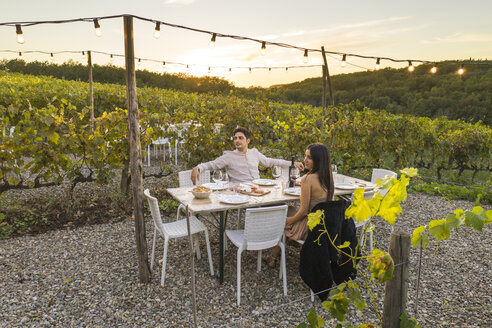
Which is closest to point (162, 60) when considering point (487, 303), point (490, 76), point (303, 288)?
point (303, 288)

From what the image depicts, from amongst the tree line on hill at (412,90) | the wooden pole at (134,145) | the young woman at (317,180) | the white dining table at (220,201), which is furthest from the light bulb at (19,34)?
the tree line on hill at (412,90)

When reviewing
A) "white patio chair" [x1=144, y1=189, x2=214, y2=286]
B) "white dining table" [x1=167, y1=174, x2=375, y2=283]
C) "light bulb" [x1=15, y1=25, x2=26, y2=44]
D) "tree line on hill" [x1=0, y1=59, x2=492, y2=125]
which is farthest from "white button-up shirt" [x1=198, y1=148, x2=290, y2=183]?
"tree line on hill" [x1=0, y1=59, x2=492, y2=125]

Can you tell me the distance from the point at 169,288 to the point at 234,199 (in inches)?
38.2

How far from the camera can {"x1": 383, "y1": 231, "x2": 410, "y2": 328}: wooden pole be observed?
61.5 inches

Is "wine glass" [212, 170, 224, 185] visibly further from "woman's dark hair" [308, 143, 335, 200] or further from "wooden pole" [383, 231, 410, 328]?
"wooden pole" [383, 231, 410, 328]

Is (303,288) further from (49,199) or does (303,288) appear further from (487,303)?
(49,199)

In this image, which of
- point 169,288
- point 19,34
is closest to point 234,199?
point 169,288

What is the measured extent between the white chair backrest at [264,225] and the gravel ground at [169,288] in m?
0.49

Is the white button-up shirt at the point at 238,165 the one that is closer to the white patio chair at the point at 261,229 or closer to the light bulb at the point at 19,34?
the white patio chair at the point at 261,229

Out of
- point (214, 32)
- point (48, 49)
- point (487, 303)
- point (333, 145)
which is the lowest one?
point (487, 303)

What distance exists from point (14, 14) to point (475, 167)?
9.84m

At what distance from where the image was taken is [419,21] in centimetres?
755

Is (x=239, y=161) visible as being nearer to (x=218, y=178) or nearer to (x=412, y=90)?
(x=218, y=178)

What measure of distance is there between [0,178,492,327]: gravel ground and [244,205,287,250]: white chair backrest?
19.3 inches
